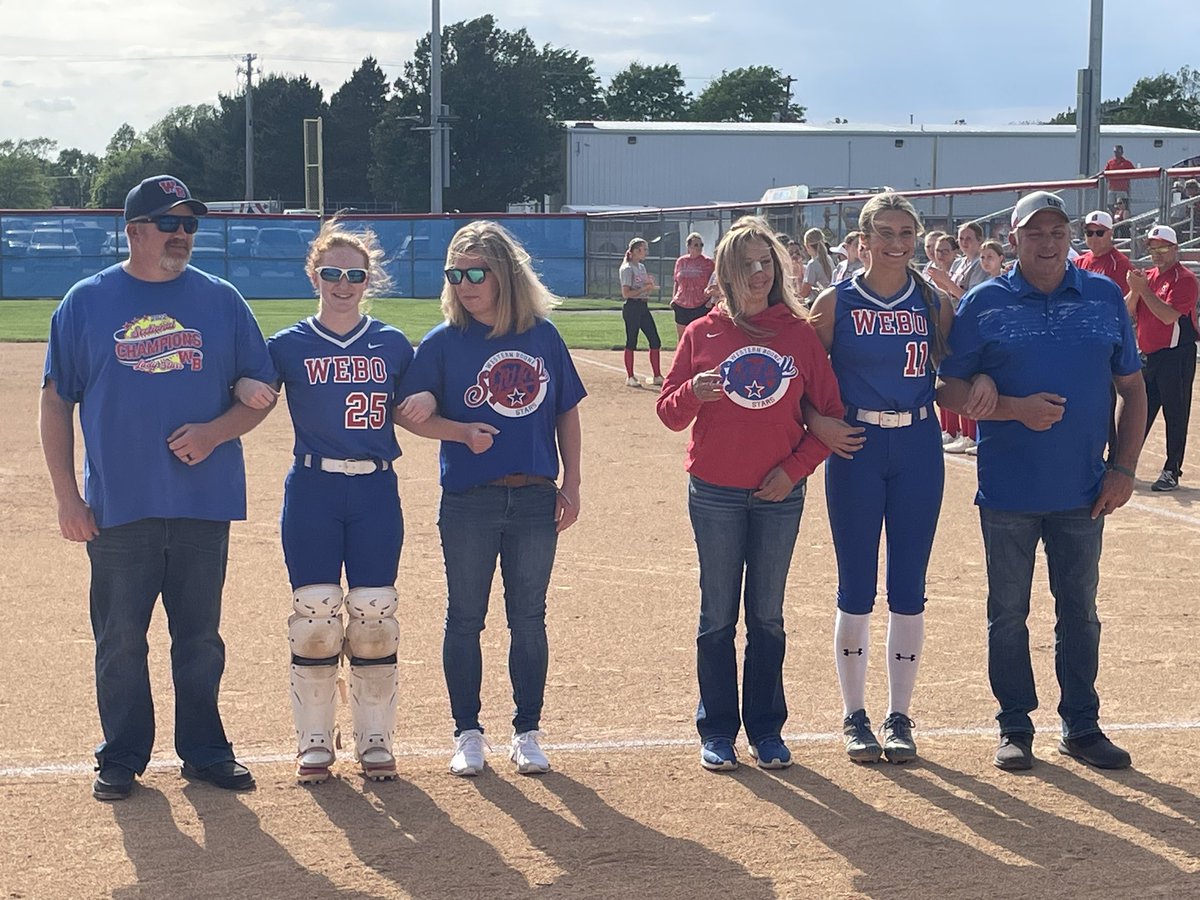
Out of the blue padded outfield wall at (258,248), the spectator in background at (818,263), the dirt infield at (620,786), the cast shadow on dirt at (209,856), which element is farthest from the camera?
the blue padded outfield wall at (258,248)

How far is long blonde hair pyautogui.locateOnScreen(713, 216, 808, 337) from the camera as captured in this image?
5.12 metres

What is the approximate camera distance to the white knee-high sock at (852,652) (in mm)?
5336

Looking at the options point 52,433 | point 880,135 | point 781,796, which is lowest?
point 781,796

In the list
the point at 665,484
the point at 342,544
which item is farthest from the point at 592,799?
the point at 665,484

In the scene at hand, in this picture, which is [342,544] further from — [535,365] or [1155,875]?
[1155,875]

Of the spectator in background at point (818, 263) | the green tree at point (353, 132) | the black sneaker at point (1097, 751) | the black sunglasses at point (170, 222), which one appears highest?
Result: the green tree at point (353, 132)

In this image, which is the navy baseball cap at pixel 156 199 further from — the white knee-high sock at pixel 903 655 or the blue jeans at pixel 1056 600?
the blue jeans at pixel 1056 600

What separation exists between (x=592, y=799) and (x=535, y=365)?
4.75 ft

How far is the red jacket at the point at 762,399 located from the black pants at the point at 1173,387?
281 inches

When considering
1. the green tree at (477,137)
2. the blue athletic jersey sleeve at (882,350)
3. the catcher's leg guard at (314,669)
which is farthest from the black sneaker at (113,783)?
the green tree at (477,137)

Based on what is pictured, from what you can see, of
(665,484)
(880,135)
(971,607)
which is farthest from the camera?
(880,135)

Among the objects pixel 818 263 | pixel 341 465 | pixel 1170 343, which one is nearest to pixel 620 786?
pixel 341 465

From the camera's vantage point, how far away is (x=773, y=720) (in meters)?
5.32

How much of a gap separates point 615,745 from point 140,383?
6.91 ft
